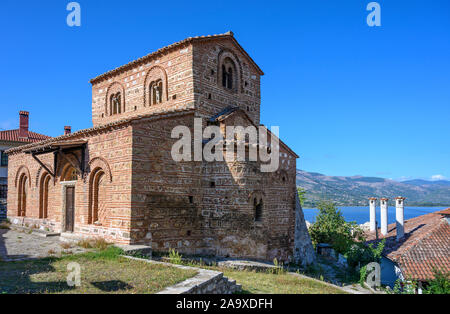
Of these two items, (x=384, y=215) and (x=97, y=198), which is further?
(x=384, y=215)

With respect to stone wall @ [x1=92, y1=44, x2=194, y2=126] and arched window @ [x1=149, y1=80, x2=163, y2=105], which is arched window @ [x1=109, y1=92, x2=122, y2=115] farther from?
arched window @ [x1=149, y1=80, x2=163, y2=105]

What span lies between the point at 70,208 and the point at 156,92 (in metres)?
6.03

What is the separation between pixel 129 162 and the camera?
9.76 metres

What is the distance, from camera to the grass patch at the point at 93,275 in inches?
219

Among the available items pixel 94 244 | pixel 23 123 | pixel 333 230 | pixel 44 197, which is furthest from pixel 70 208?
pixel 23 123

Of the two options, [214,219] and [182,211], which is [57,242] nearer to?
[182,211]

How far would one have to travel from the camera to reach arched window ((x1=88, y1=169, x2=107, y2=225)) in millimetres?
10867

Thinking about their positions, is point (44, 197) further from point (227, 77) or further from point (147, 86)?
point (227, 77)

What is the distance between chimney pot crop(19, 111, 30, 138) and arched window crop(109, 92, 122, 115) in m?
15.0

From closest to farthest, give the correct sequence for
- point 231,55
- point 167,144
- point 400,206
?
1. point 167,144
2. point 231,55
3. point 400,206

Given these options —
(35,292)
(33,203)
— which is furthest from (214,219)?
(33,203)

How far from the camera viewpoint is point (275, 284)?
343 inches

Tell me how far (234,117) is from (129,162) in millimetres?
4884

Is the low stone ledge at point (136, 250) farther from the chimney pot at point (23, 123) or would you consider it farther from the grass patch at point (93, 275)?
the chimney pot at point (23, 123)
